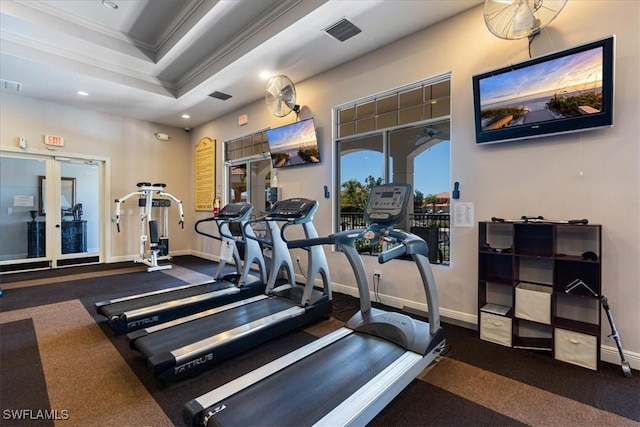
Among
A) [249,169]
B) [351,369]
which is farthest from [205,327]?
[249,169]

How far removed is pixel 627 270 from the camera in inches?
96.8

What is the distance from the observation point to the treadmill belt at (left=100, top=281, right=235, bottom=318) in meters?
3.31

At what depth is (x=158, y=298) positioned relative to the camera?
12.3 ft

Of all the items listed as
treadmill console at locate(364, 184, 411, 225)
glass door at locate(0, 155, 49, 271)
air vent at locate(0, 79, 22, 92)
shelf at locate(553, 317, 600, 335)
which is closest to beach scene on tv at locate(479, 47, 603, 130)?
treadmill console at locate(364, 184, 411, 225)

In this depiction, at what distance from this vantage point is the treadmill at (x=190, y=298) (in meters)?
→ 3.22

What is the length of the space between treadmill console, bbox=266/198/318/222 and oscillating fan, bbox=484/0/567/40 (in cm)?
241

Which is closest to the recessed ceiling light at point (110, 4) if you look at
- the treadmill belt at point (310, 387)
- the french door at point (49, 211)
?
the french door at point (49, 211)

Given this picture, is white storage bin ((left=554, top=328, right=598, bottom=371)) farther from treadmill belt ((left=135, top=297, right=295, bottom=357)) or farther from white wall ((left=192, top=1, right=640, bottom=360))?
treadmill belt ((left=135, top=297, right=295, bottom=357))

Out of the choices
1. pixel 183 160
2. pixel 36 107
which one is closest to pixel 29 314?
pixel 36 107

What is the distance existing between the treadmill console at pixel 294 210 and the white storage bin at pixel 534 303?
215 cm

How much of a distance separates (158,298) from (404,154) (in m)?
3.69

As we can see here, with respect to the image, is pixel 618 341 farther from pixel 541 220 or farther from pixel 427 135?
pixel 427 135

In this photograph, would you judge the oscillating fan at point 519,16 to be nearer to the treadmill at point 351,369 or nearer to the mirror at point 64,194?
the treadmill at point 351,369

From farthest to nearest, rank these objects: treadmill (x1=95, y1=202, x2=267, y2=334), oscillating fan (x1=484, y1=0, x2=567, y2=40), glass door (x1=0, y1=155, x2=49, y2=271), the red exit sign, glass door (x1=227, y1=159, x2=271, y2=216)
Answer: glass door (x1=227, y1=159, x2=271, y2=216)
the red exit sign
glass door (x1=0, y1=155, x2=49, y2=271)
treadmill (x1=95, y1=202, x2=267, y2=334)
oscillating fan (x1=484, y1=0, x2=567, y2=40)
